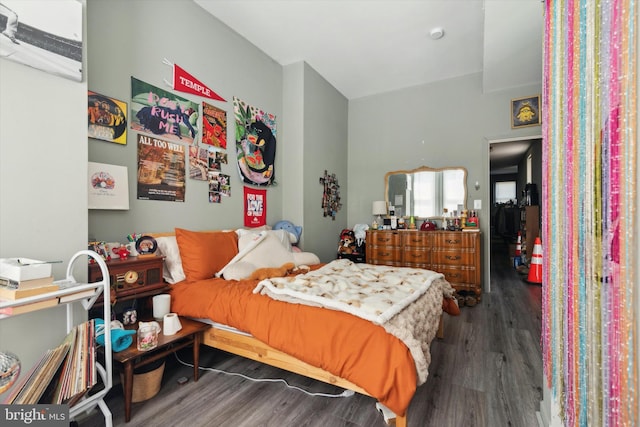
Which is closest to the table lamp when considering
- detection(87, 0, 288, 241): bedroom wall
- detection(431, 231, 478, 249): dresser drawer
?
detection(431, 231, 478, 249): dresser drawer

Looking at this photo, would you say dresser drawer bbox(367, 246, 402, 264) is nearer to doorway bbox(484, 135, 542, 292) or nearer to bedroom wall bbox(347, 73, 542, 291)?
bedroom wall bbox(347, 73, 542, 291)

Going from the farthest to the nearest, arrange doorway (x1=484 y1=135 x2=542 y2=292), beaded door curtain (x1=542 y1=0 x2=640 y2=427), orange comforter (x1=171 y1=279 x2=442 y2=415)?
doorway (x1=484 y1=135 x2=542 y2=292), orange comforter (x1=171 y1=279 x2=442 y2=415), beaded door curtain (x1=542 y1=0 x2=640 y2=427)

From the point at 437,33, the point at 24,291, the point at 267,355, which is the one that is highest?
the point at 437,33

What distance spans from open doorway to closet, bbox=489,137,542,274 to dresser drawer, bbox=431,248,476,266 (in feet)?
5.91

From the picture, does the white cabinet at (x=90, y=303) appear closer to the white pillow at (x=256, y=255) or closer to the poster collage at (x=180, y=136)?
the white pillow at (x=256, y=255)

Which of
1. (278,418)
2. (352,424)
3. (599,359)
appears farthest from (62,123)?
(599,359)

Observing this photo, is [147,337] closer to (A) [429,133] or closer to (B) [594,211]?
(B) [594,211]

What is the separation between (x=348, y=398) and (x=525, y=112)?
172 inches

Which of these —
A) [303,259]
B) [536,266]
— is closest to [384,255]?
[303,259]

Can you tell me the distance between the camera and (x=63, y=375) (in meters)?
1.26

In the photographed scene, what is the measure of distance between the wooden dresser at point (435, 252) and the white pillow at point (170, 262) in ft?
9.21

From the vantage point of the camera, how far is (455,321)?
3186 mm

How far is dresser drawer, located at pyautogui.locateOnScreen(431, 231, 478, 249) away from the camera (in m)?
3.87

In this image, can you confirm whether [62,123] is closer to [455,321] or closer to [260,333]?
[260,333]
